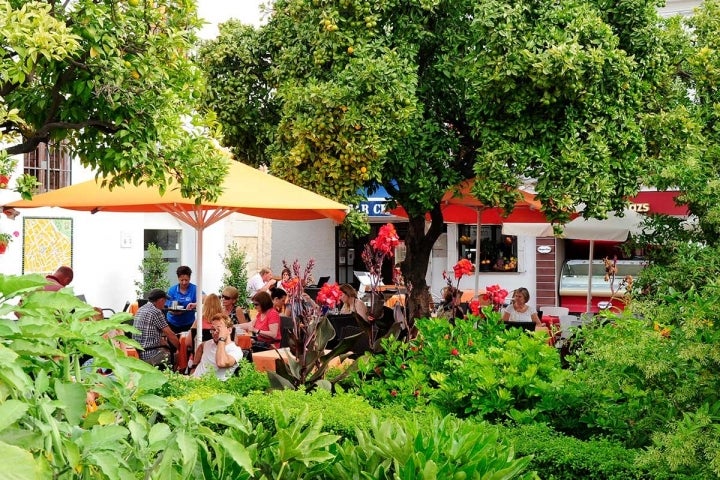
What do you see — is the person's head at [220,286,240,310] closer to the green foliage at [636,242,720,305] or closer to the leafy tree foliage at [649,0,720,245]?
the green foliage at [636,242,720,305]

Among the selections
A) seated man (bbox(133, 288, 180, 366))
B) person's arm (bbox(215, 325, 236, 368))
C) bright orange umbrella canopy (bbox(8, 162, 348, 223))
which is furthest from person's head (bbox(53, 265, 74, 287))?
person's arm (bbox(215, 325, 236, 368))

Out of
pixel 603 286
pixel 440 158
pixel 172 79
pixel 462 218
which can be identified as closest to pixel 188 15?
pixel 172 79

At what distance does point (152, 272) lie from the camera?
19453mm

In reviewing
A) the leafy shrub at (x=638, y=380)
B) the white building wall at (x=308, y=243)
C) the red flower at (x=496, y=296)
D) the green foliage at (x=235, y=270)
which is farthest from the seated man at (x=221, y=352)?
the white building wall at (x=308, y=243)

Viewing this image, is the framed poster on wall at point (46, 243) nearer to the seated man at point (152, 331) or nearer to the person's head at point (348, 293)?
the person's head at point (348, 293)

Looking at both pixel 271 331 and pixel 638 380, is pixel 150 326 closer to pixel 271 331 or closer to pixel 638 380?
pixel 271 331

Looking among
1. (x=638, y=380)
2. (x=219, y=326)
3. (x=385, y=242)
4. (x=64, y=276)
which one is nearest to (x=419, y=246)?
(x=64, y=276)

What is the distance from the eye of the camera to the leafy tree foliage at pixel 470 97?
1057 centimetres

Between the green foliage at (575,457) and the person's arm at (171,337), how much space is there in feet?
18.5

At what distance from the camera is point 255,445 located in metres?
3.23

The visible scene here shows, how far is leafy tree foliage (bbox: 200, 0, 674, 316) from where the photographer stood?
416 inches

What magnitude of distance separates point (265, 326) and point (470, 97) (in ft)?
12.4

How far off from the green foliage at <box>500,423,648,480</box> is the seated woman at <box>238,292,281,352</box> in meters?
5.75

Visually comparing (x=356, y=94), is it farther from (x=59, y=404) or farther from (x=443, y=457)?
(x=59, y=404)
